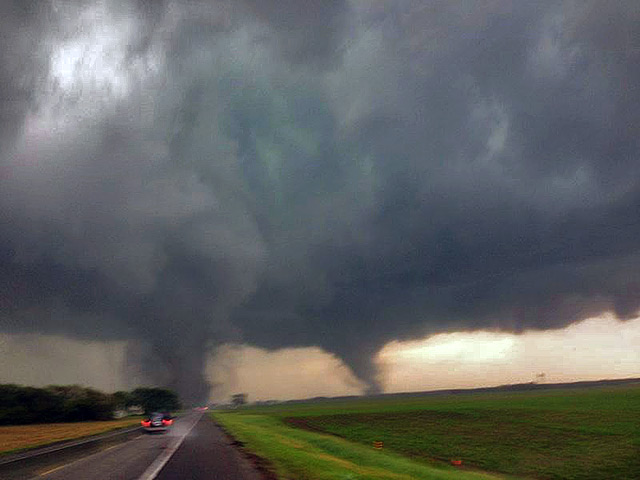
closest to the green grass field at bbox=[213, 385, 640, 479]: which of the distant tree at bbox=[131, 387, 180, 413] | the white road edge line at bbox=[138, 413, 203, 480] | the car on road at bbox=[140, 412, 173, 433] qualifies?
the white road edge line at bbox=[138, 413, 203, 480]

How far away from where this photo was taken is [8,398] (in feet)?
237

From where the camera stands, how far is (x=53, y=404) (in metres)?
78.1

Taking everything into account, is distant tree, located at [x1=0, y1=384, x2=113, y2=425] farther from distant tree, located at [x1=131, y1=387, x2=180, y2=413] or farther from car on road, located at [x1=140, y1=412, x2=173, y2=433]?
distant tree, located at [x1=131, y1=387, x2=180, y2=413]

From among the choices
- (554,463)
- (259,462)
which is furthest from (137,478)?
(554,463)

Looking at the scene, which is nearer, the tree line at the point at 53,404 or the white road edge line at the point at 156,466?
the white road edge line at the point at 156,466

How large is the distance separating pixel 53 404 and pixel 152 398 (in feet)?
323

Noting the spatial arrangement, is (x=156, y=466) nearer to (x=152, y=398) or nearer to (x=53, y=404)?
(x=53, y=404)

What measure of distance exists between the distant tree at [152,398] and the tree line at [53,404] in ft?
226

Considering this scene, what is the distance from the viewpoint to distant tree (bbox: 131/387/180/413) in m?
166

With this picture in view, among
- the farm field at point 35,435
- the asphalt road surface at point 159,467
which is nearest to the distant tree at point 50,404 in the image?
the farm field at point 35,435

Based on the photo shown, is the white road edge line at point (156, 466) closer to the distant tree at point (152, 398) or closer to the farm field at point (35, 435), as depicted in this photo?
the farm field at point (35, 435)

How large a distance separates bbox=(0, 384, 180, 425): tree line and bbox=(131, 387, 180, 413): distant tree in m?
68.8

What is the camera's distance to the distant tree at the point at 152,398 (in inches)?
6531

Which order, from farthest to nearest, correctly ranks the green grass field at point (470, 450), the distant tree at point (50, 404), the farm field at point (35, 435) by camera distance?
the distant tree at point (50, 404) < the farm field at point (35, 435) < the green grass field at point (470, 450)
